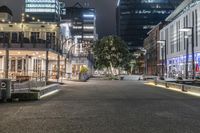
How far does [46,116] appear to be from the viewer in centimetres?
1352

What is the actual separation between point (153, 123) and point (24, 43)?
117ft

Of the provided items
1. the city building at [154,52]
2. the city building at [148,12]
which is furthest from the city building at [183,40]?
the city building at [148,12]

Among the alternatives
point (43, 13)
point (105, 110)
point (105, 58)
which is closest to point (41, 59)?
point (105, 58)

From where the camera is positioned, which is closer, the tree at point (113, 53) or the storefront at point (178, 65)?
the tree at point (113, 53)

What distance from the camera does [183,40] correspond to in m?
95.9

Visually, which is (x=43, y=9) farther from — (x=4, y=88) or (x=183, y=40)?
(x=4, y=88)

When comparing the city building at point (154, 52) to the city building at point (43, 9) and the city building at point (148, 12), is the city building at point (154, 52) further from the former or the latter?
the city building at point (43, 9)

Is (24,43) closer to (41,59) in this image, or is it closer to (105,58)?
(41,59)

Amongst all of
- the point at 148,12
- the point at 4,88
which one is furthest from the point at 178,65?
the point at 148,12

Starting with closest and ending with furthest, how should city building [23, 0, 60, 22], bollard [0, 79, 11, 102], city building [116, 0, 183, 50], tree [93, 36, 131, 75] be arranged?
bollard [0, 79, 11, 102], tree [93, 36, 131, 75], city building [23, 0, 60, 22], city building [116, 0, 183, 50]

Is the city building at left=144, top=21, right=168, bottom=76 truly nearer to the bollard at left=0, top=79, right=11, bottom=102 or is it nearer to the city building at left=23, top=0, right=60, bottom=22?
the city building at left=23, top=0, right=60, bottom=22

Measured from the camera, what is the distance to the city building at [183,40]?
273 ft

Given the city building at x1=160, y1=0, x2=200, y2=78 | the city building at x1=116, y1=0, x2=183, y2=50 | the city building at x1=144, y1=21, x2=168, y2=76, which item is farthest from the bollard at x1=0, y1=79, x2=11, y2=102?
the city building at x1=116, y1=0, x2=183, y2=50

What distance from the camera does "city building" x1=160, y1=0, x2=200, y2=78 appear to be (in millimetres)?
83062
